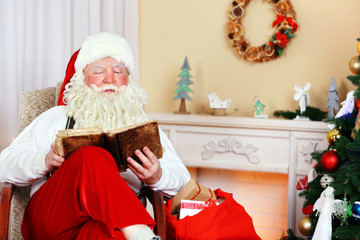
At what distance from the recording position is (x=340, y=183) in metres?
2.15

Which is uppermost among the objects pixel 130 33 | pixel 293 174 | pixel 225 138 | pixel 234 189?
pixel 130 33

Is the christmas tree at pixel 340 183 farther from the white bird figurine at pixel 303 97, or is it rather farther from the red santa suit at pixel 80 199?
the red santa suit at pixel 80 199

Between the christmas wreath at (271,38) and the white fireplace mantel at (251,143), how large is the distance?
1.82 feet

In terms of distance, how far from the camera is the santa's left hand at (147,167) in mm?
1755

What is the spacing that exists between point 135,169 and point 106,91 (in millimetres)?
554

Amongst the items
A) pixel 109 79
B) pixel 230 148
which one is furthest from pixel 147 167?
pixel 230 148

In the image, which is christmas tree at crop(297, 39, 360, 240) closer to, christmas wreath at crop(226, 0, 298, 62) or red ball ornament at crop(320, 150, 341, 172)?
red ball ornament at crop(320, 150, 341, 172)

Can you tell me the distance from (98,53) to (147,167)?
0.72 m

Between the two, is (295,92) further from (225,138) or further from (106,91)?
(106,91)

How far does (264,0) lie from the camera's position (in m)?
3.36

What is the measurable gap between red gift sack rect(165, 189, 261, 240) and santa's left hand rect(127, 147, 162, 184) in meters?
0.20

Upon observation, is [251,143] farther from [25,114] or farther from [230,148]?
[25,114]

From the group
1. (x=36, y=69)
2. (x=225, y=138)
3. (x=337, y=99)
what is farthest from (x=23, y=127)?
(x=337, y=99)

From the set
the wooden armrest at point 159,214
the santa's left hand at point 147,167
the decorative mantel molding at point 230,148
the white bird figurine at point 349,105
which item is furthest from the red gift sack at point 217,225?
the decorative mantel molding at point 230,148
